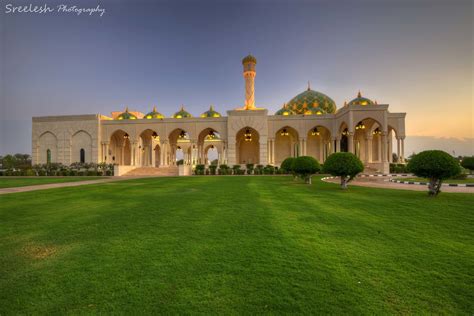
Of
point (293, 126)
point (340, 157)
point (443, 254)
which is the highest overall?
point (293, 126)

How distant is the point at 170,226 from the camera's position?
16.1 feet

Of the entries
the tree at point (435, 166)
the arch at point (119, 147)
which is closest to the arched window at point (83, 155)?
the arch at point (119, 147)

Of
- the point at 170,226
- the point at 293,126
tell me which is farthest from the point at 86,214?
the point at 293,126

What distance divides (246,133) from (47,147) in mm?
26460

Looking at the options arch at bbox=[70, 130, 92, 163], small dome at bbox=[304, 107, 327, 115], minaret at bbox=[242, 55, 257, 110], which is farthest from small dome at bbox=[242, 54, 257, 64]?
arch at bbox=[70, 130, 92, 163]

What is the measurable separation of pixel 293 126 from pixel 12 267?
2955 cm

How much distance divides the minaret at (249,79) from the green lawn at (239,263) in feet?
101

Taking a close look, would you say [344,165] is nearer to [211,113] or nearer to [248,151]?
[211,113]

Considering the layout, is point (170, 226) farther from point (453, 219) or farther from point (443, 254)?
point (453, 219)

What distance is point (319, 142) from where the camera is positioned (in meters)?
34.6

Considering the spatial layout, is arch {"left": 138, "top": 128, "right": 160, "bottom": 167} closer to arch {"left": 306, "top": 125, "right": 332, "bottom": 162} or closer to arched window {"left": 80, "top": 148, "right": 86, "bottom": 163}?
arched window {"left": 80, "top": 148, "right": 86, "bottom": 163}

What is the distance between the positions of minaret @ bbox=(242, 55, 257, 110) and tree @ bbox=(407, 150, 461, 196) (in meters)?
27.8

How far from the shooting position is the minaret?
116ft

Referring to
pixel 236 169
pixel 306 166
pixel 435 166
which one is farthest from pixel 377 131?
pixel 435 166
